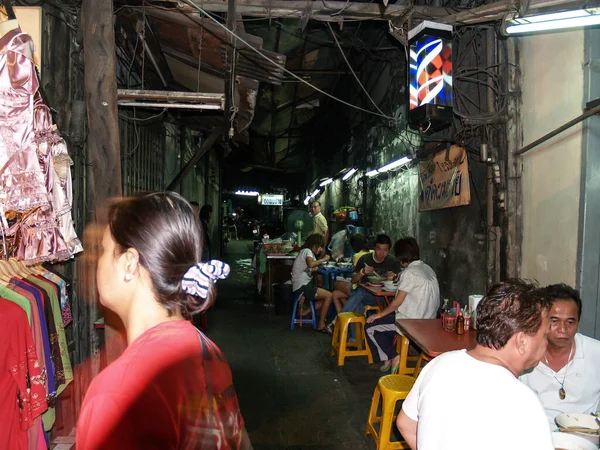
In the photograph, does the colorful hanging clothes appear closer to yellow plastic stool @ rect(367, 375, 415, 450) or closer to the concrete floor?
the concrete floor

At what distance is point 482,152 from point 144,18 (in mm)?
4250

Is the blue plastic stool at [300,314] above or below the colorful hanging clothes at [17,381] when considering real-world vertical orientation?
below

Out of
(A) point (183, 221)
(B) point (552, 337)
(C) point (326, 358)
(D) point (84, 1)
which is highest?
(D) point (84, 1)

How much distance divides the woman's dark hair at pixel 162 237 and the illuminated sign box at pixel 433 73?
369 centimetres

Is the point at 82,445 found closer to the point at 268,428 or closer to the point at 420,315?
the point at 268,428

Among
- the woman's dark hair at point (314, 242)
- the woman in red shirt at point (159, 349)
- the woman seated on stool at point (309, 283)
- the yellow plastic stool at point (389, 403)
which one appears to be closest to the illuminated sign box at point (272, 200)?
the woman's dark hair at point (314, 242)

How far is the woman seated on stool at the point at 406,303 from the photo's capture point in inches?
195

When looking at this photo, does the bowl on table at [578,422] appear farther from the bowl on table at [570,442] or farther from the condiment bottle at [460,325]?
the condiment bottle at [460,325]

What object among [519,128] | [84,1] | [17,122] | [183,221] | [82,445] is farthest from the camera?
[519,128]

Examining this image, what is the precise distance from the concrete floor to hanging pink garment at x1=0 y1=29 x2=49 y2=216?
2907mm

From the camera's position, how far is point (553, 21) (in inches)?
128

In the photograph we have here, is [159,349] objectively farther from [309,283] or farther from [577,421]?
[309,283]

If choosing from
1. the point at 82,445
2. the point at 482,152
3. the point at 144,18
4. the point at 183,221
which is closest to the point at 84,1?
the point at 144,18

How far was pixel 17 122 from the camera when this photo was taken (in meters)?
2.42
